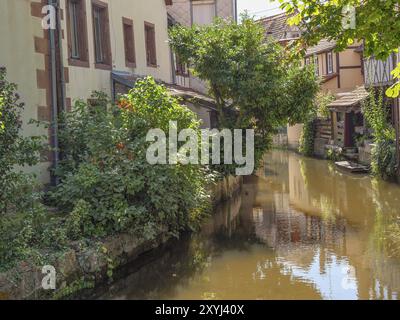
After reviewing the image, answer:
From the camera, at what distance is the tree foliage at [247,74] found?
1638cm

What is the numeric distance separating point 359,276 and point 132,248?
3.56 meters

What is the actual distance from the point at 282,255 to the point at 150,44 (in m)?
11.2

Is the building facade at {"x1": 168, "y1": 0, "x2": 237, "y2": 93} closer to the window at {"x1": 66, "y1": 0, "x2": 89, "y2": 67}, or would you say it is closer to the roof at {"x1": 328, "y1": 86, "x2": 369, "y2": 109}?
the roof at {"x1": 328, "y1": 86, "x2": 369, "y2": 109}

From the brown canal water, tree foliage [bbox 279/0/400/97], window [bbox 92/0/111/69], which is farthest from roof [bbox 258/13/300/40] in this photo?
tree foliage [bbox 279/0/400/97]

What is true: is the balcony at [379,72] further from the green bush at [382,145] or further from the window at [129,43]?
the window at [129,43]

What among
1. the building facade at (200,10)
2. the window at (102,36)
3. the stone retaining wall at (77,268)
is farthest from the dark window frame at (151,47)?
the stone retaining wall at (77,268)

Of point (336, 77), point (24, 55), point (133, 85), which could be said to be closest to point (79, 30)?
point (133, 85)

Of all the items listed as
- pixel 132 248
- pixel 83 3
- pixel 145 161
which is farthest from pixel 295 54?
pixel 83 3

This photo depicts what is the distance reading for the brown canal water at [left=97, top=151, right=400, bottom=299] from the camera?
8.41 metres

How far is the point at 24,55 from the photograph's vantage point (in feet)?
38.3

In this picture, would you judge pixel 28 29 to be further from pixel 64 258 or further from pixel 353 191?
pixel 353 191

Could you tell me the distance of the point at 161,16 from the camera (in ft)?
68.3

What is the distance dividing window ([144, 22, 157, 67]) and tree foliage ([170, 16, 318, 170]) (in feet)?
6.22
